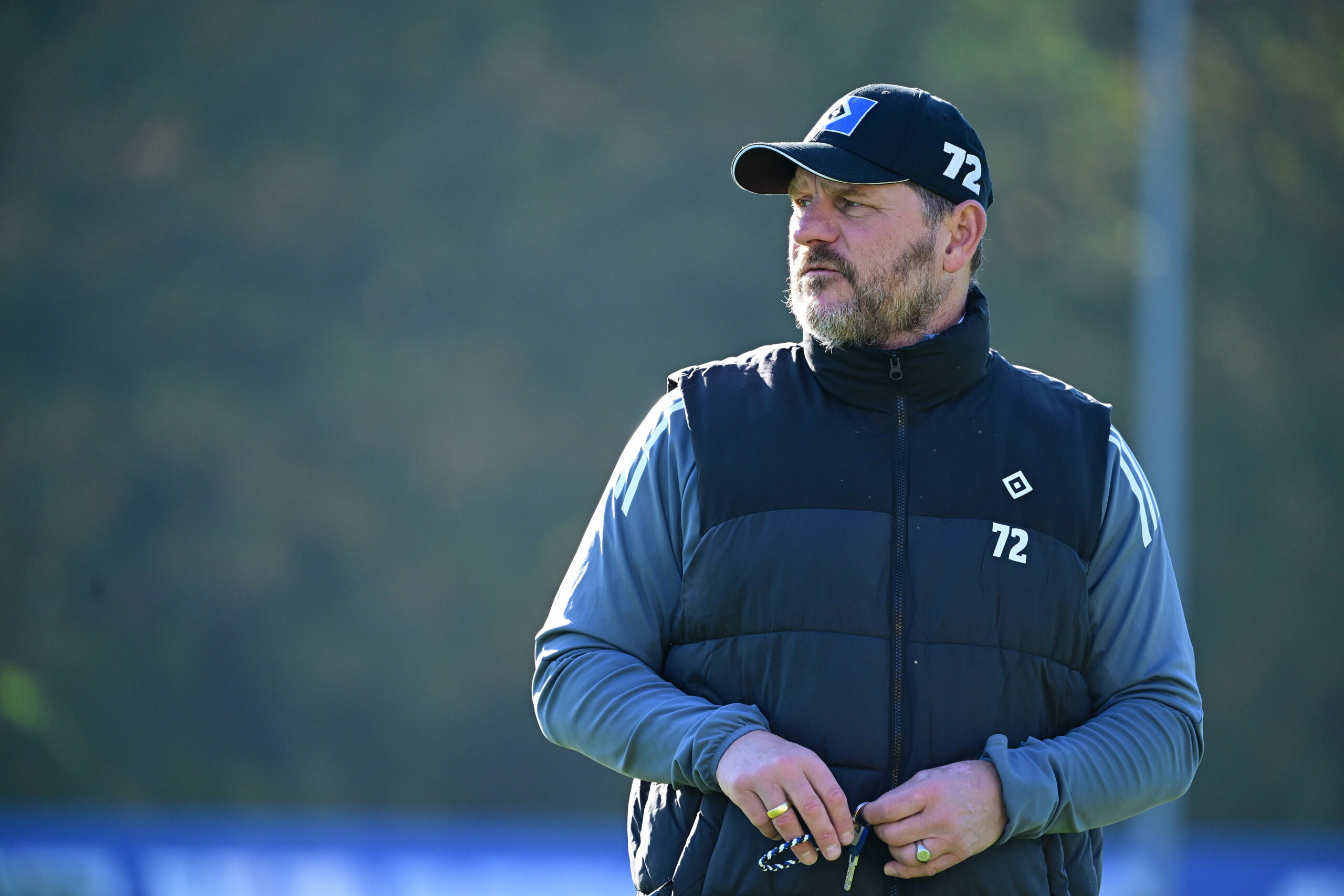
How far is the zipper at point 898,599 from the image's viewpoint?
6.60 feet

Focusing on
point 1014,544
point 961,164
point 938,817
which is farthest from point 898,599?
point 961,164

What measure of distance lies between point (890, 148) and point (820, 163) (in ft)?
0.41

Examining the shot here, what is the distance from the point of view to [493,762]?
10844mm

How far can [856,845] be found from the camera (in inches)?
76.4

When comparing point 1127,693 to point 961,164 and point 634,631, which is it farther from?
point 961,164

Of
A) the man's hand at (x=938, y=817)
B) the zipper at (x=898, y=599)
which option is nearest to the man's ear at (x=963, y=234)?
the zipper at (x=898, y=599)

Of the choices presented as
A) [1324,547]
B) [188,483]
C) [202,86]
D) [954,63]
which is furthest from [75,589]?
[1324,547]

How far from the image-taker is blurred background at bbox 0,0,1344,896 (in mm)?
10656

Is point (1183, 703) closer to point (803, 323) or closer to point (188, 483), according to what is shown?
point (803, 323)

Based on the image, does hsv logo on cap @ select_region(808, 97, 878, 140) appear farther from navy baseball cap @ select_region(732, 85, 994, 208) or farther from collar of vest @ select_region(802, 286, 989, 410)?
collar of vest @ select_region(802, 286, 989, 410)

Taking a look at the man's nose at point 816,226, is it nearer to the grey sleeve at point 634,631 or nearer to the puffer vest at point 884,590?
the puffer vest at point 884,590

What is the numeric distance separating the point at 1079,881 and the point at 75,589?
10.1 m

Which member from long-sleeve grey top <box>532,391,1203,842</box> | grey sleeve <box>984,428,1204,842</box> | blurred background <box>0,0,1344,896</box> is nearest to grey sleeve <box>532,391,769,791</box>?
long-sleeve grey top <box>532,391,1203,842</box>

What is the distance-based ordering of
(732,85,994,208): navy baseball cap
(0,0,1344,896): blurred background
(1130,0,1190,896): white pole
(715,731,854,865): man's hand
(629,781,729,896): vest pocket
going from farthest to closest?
(0,0,1344,896): blurred background
(1130,0,1190,896): white pole
(732,85,994,208): navy baseball cap
(629,781,729,896): vest pocket
(715,731,854,865): man's hand
